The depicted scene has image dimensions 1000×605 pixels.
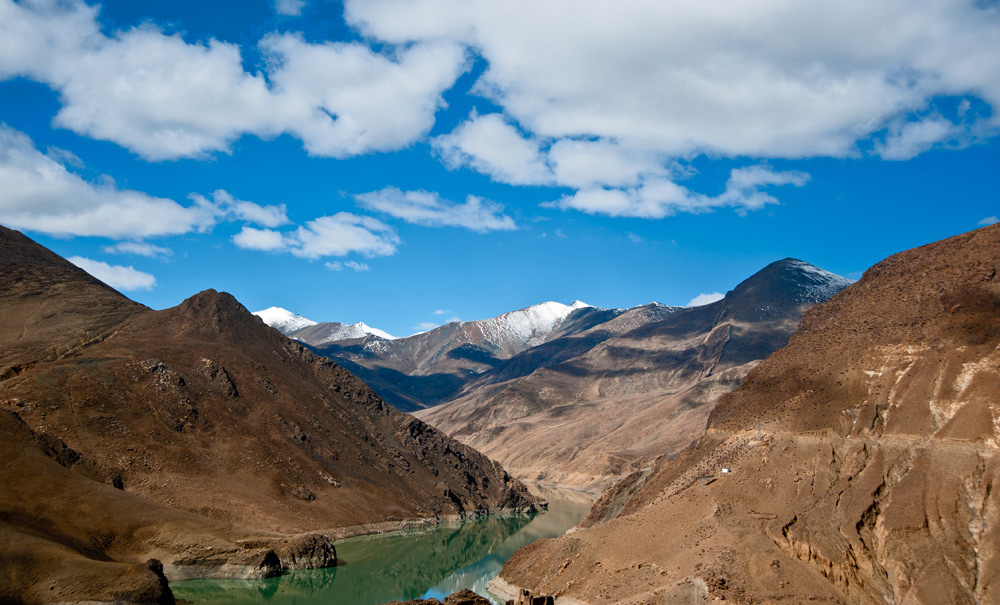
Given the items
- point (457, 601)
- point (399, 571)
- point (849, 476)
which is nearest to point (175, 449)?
point (399, 571)

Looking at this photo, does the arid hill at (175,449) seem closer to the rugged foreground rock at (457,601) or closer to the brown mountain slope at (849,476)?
the rugged foreground rock at (457,601)

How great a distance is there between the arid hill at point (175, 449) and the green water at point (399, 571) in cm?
288

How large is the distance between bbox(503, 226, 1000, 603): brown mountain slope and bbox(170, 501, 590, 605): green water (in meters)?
11.8

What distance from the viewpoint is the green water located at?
56312mm

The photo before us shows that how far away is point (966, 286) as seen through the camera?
54812 millimetres

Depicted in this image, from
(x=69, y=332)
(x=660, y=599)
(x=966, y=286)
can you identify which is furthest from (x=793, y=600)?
(x=69, y=332)

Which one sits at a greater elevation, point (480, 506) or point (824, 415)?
point (824, 415)

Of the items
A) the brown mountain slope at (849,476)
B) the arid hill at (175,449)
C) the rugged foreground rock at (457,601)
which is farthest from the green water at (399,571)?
Result: the rugged foreground rock at (457,601)

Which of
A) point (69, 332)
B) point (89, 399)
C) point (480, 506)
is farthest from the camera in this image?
point (480, 506)

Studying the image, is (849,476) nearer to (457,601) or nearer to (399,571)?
(457,601)

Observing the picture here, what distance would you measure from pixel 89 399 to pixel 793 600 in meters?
77.8

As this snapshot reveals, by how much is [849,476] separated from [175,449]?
71151 millimetres

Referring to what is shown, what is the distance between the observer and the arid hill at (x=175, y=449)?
55125mm

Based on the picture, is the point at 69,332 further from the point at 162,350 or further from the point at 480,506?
the point at 480,506
